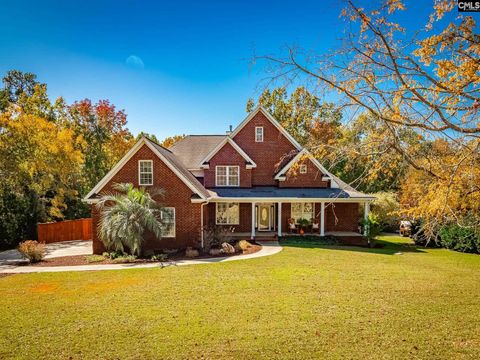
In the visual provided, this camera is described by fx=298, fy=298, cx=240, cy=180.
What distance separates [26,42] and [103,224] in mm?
9856

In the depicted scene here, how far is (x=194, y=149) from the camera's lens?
26266 mm

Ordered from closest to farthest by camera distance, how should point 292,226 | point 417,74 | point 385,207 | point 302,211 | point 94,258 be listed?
1. point 417,74
2. point 94,258
3. point 292,226
4. point 302,211
5. point 385,207

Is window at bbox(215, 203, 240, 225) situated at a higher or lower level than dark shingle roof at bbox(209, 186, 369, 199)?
lower

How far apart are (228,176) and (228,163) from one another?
1.01 m

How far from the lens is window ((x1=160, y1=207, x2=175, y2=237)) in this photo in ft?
54.7

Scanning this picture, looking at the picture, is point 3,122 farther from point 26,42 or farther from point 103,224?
point 103,224

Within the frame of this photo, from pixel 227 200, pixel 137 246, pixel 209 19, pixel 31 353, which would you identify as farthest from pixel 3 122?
pixel 31 353

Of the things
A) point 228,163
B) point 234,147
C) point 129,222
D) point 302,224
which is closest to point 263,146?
point 234,147

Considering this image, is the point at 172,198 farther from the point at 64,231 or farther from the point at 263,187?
the point at 64,231

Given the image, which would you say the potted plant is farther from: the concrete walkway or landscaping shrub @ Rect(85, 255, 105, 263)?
landscaping shrub @ Rect(85, 255, 105, 263)

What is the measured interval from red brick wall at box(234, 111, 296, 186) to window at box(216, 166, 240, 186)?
154cm

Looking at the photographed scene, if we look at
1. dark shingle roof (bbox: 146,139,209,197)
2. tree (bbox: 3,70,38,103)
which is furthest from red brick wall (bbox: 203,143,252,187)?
tree (bbox: 3,70,38,103)

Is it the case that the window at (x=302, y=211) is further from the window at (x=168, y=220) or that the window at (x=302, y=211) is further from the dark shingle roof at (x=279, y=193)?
the window at (x=168, y=220)

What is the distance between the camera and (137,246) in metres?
15.2
